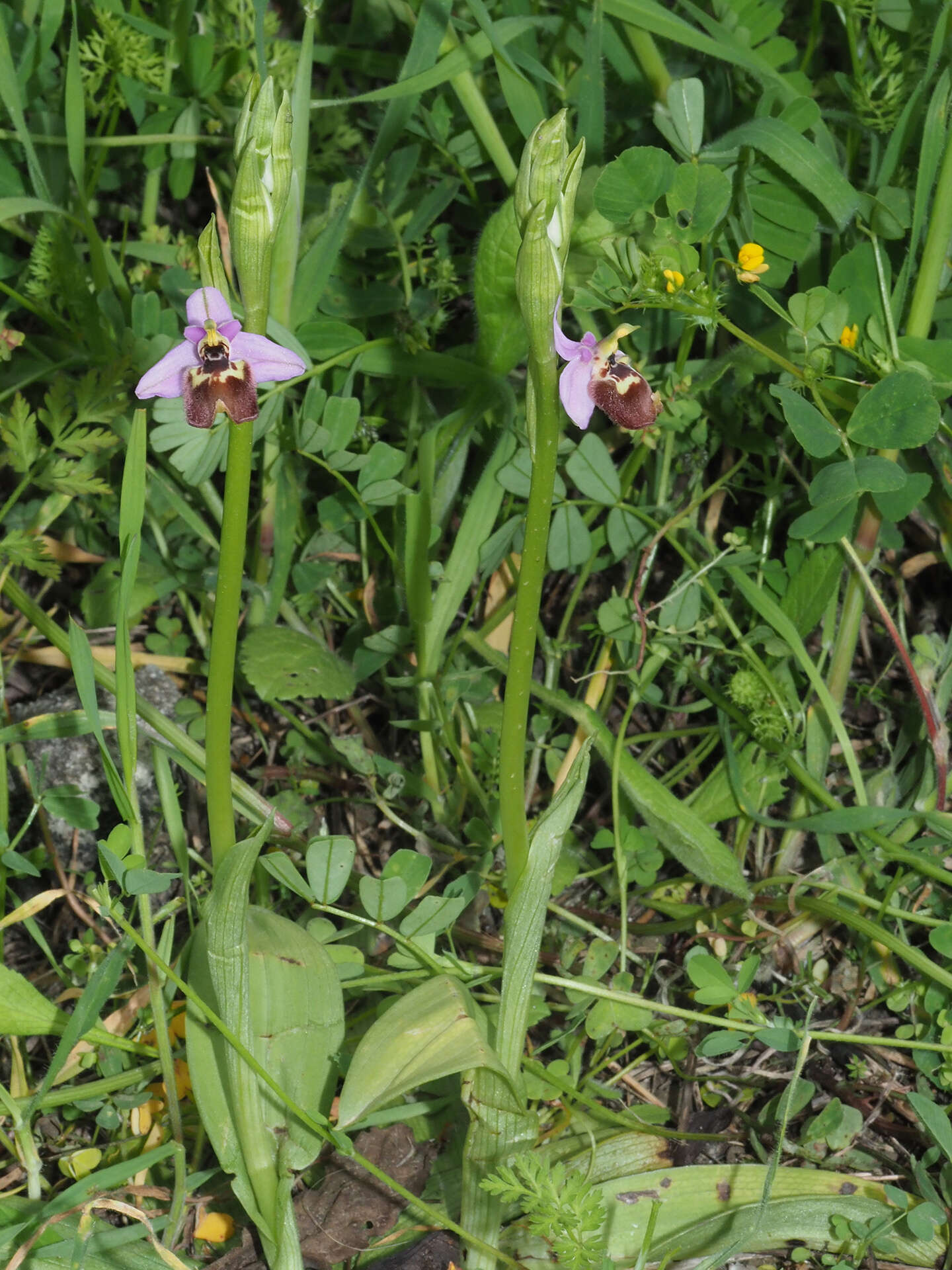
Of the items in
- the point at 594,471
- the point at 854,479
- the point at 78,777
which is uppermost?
the point at 854,479

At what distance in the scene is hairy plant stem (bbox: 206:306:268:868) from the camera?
1501 mm

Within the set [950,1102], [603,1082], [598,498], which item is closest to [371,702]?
[598,498]

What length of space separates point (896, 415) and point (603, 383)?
814mm

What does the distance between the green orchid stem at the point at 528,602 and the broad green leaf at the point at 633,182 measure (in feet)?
2.80

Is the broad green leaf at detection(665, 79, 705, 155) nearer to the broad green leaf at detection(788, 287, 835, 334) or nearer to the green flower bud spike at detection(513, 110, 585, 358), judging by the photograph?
the broad green leaf at detection(788, 287, 835, 334)

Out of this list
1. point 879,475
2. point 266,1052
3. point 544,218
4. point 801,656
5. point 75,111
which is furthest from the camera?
point 75,111

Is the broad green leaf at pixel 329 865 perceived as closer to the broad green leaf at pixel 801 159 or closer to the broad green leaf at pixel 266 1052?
the broad green leaf at pixel 266 1052

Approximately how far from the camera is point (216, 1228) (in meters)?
1.95

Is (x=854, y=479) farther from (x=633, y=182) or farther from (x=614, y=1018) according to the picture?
(x=614, y=1018)

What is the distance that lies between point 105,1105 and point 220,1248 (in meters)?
0.32

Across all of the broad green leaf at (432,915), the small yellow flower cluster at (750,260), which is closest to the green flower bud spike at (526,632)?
the broad green leaf at (432,915)

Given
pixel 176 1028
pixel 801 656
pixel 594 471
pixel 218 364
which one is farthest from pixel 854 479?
pixel 176 1028

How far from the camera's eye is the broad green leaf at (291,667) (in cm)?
231

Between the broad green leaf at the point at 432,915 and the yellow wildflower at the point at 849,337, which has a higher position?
the yellow wildflower at the point at 849,337
